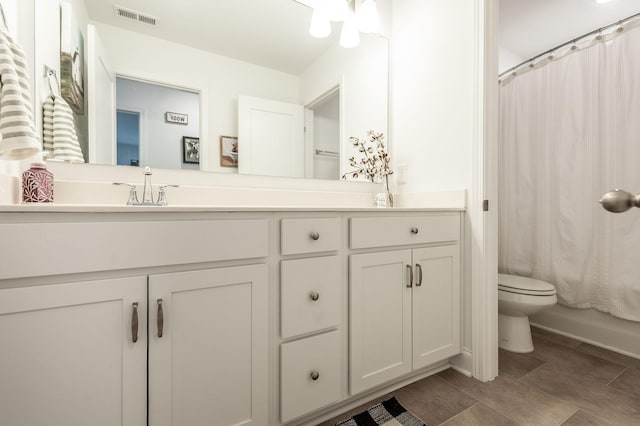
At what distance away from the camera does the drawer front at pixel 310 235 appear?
1.07m

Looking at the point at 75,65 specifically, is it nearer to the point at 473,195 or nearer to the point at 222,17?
the point at 222,17

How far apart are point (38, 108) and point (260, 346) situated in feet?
3.75

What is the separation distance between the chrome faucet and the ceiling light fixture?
1194 mm

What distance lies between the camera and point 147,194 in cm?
128

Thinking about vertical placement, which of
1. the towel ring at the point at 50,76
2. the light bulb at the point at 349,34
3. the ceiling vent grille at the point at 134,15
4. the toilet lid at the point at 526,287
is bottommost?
the toilet lid at the point at 526,287

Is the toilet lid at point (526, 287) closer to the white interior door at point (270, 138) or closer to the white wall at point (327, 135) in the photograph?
the white wall at point (327, 135)

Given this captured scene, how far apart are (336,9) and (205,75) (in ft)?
2.87

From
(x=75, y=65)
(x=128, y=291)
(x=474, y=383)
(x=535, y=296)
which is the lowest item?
(x=474, y=383)

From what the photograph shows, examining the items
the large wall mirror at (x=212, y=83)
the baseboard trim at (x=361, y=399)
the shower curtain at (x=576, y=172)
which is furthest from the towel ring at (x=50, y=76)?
the shower curtain at (x=576, y=172)

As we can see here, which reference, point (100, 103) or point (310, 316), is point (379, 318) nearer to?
point (310, 316)

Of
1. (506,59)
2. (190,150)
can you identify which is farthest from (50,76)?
(506,59)

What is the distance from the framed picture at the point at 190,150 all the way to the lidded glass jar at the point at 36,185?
492mm

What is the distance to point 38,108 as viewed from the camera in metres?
1.09

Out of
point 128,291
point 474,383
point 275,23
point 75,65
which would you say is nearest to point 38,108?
point 75,65
